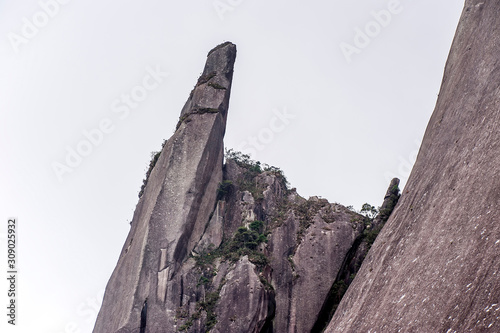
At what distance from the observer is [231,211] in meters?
45.3

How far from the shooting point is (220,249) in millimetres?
42188

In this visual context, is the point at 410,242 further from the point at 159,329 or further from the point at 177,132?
the point at 177,132

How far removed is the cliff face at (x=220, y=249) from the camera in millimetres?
36500

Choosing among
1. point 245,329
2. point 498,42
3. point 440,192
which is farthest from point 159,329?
point 498,42

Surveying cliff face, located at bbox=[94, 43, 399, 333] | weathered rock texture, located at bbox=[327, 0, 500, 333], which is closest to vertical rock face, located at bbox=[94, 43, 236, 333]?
cliff face, located at bbox=[94, 43, 399, 333]

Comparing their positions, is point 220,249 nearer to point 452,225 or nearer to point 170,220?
point 170,220

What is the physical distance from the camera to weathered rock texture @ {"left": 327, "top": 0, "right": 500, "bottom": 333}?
16656 millimetres

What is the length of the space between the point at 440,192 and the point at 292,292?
1620 centimetres

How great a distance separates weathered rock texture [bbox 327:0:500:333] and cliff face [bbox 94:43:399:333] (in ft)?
25.6

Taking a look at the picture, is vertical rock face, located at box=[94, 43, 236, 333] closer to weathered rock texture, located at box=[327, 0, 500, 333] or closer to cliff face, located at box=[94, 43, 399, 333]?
cliff face, located at box=[94, 43, 399, 333]

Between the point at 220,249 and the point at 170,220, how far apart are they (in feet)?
14.9

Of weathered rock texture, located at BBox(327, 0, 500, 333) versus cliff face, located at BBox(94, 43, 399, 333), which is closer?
weathered rock texture, located at BBox(327, 0, 500, 333)

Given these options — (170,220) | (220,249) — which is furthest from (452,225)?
(170,220)

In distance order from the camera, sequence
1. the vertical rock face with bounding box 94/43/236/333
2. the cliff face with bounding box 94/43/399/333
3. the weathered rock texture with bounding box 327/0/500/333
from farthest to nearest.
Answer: the vertical rock face with bounding box 94/43/236/333 → the cliff face with bounding box 94/43/399/333 → the weathered rock texture with bounding box 327/0/500/333
